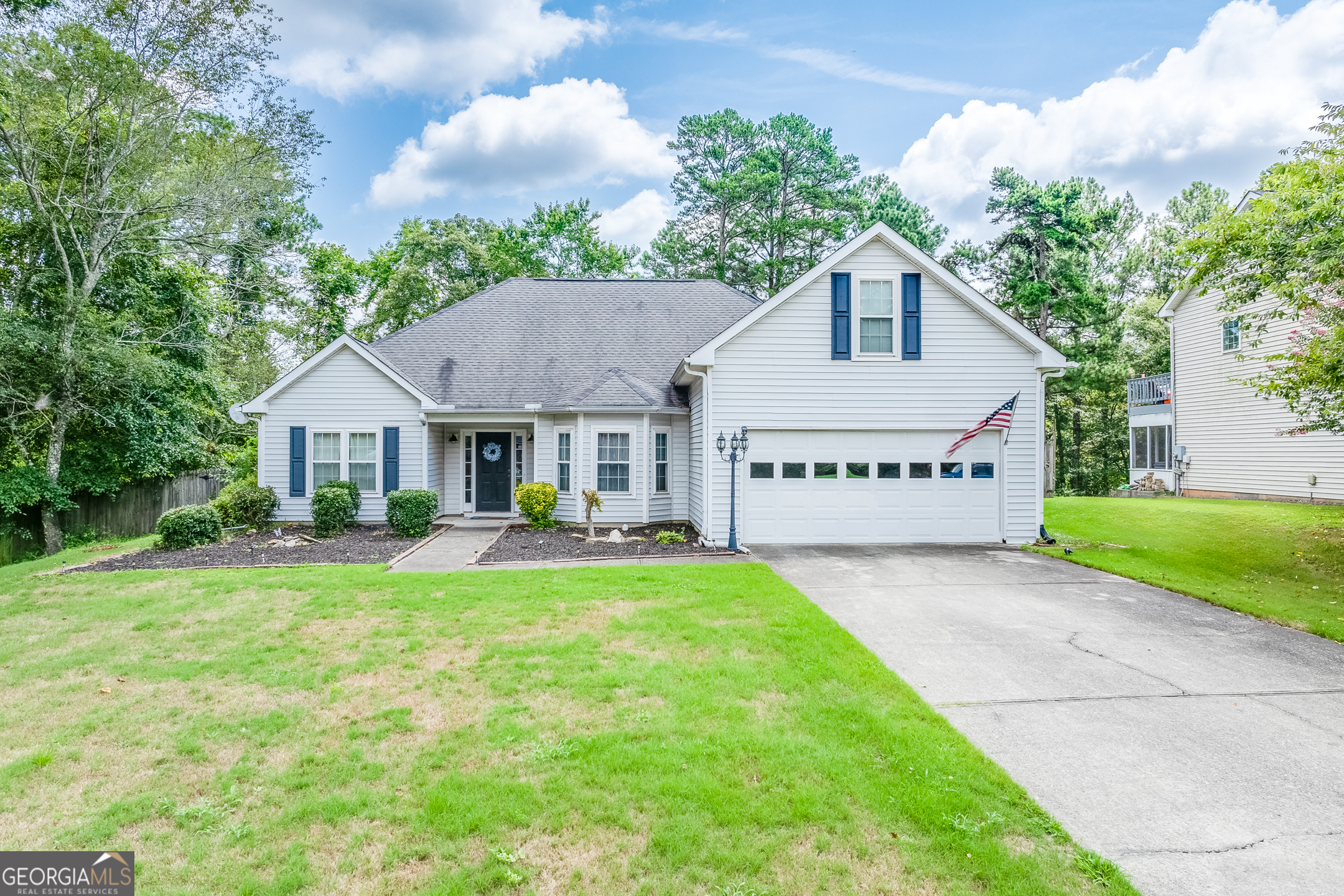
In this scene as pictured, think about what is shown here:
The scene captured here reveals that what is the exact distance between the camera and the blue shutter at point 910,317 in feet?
38.2

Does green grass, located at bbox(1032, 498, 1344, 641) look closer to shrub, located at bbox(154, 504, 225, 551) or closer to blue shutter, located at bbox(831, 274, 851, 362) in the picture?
blue shutter, located at bbox(831, 274, 851, 362)

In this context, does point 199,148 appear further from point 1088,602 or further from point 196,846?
point 1088,602

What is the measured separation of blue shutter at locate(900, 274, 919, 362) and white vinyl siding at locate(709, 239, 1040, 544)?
6.1 inches

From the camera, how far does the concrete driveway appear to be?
9.70 feet

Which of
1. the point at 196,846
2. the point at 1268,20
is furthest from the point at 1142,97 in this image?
the point at 196,846

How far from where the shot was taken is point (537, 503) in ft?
42.5

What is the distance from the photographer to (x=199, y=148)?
50.1 ft

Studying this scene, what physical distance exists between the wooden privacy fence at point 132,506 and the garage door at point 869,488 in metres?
14.8

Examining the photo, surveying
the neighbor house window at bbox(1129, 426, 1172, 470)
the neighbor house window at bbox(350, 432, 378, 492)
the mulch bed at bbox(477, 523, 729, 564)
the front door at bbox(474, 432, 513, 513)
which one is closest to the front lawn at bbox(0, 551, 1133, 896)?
the mulch bed at bbox(477, 523, 729, 564)

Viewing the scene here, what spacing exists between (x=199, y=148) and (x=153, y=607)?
13678 millimetres

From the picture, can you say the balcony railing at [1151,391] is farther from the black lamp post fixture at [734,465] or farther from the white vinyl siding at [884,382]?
the black lamp post fixture at [734,465]

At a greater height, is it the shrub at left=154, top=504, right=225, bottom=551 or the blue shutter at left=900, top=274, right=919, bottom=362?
the blue shutter at left=900, top=274, right=919, bottom=362

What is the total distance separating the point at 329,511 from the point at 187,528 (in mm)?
2316

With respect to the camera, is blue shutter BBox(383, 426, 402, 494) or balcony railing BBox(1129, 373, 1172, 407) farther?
balcony railing BBox(1129, 373, 1172, 407)
